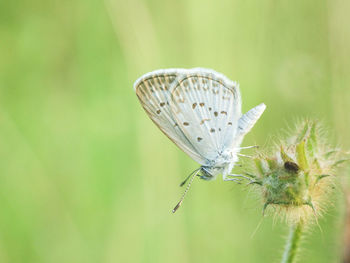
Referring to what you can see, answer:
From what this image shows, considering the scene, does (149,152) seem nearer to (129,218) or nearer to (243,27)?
(129,218)

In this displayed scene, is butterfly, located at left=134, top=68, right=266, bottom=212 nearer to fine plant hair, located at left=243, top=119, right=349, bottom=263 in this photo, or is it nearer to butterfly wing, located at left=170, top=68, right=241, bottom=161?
butterfly wing, located at left=170, top=68, right=241, bottom=161

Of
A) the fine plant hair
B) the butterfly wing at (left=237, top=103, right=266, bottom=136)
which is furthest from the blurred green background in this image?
the fine plant hair

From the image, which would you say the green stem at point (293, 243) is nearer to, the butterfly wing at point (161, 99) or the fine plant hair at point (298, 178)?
the fine plant hair at point (298, 178)

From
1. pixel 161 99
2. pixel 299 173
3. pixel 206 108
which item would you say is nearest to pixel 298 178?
pixel 299 173

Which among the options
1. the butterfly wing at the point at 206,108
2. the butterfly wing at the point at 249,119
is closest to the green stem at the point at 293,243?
the butterfly wing at the point at 249,119

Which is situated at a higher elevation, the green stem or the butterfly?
the butterfly

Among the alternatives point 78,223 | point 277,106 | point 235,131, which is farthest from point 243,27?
point 78,223

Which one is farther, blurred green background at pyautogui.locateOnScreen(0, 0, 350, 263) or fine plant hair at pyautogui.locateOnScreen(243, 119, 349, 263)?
blurred green background at pyautogui.locateOnScreen(0, 0, 350, 263)
